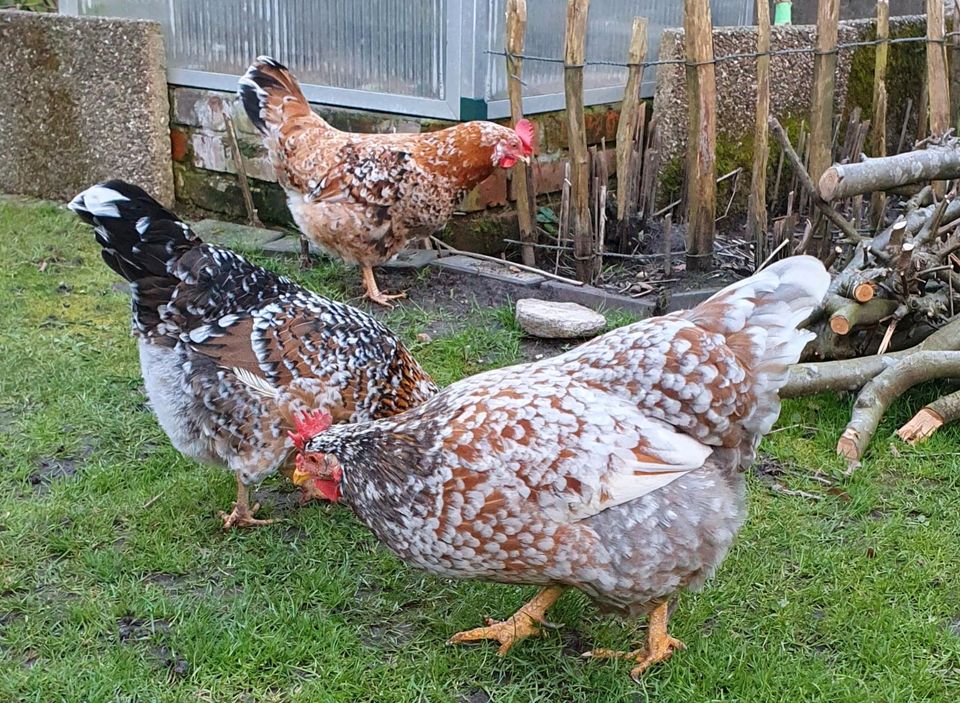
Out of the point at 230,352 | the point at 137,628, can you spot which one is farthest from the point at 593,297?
the point at 137,628

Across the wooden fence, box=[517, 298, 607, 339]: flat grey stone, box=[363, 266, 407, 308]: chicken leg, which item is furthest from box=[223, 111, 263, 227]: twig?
box=[517, 298, 607, 339]: flat grey stone

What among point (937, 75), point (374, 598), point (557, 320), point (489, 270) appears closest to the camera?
point (374, 598)

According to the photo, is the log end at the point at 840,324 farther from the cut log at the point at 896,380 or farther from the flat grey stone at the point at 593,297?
the flat grey stone at the point at 593,297

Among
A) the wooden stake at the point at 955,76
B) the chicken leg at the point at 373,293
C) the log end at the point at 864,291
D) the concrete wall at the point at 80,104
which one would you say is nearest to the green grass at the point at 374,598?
the log end at the point at 864,291

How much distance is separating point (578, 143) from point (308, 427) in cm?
315

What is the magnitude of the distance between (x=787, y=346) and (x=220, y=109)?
5517 mm

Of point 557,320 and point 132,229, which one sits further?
point 557,320

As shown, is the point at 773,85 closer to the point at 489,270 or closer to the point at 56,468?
the point at 489,270

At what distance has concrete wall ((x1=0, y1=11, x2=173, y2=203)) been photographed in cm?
746

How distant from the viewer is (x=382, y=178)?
5.67 m

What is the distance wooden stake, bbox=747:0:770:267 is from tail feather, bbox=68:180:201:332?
11.1 ft

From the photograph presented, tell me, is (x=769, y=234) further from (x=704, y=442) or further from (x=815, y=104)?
(x=704, y=442)

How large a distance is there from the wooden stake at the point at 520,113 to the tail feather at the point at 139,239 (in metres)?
2.67

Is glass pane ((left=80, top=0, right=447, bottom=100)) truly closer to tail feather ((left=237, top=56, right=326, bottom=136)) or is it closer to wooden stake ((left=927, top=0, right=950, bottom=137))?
tail feather ((left=237, top=56, right=326, bottom=136))
